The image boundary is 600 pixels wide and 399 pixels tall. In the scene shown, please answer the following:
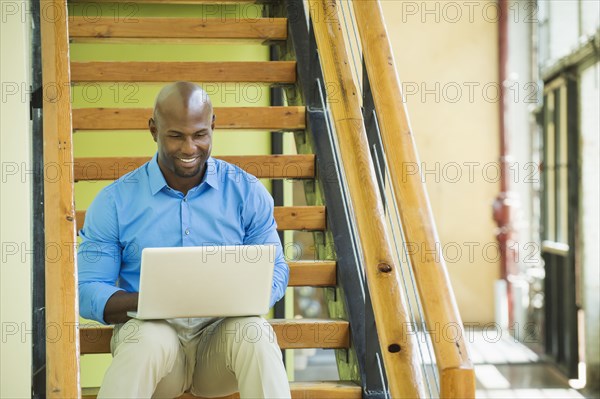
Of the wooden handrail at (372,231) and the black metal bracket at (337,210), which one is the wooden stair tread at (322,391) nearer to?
the black metal bracket at (337,210)

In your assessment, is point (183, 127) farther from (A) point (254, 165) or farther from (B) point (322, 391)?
(A) point (254, 165)

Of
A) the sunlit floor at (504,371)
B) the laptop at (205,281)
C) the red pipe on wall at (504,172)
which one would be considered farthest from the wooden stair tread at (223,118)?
the red pipe on wall at (504,172)

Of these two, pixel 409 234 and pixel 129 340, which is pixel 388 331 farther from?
pixel 129 340

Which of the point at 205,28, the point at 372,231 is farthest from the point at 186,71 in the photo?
the point at 372,231

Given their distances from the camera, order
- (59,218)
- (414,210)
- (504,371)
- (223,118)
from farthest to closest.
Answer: (504,371) < (223,118) < (59,218) < (414,210)

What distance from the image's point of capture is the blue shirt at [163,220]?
2.54m

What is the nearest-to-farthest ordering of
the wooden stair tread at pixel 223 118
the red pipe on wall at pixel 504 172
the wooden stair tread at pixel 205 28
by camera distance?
the wooden stair tread at pixel 223 118
the wooden stair tread at pixel 205 28
the red pipe on wall at pixel 504 172

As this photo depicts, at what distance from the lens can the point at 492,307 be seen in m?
9.80

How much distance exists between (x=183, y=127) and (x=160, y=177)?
18cm

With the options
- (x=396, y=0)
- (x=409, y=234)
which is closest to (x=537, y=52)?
(x=396, y=0)

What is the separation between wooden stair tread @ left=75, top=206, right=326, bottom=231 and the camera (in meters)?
3.30

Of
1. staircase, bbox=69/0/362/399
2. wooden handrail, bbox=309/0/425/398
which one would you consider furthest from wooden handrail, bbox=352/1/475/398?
staircase, bbox=69/0/362/399

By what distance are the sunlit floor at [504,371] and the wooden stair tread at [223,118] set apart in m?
3.64

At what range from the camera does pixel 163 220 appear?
260cm
